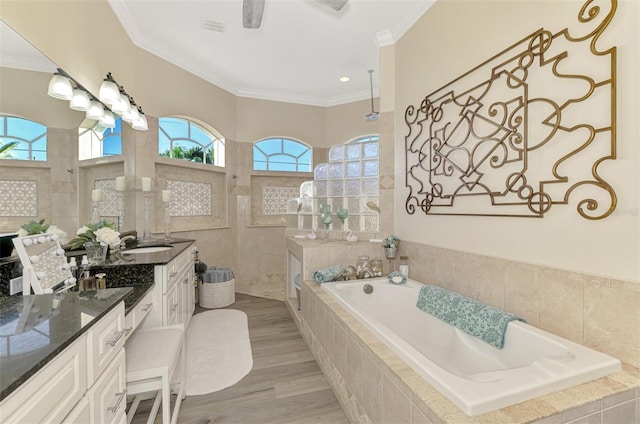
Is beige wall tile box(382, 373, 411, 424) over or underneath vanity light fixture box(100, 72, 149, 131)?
underneath

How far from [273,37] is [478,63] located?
2.02 metres

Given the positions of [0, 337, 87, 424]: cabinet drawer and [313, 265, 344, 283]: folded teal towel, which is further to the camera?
[313, 265, 344, 283]: folded teal towel

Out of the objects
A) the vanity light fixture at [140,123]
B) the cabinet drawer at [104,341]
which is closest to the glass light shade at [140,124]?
the vanity light fixture at [140,123]

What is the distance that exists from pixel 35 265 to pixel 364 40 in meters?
3.21

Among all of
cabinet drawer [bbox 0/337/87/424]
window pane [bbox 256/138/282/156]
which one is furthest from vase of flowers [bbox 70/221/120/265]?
window pane [bbox 256/138/282/156]

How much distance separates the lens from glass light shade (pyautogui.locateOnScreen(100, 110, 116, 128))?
2.18 metres

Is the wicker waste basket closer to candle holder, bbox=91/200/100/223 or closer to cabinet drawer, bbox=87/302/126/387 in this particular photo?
candle holder, bbox=91/200/100/223

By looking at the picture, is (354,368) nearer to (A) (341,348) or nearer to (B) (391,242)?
(A) (341,348)

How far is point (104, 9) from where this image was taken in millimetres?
2309

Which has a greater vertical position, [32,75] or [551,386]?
[32,75]

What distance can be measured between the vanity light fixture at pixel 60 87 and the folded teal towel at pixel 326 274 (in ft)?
7.04

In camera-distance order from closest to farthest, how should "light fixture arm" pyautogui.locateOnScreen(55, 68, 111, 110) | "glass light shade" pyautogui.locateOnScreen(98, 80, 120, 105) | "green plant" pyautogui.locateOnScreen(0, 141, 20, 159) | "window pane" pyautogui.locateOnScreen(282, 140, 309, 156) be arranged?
"green plant" pyautogui.locateOnScreen(0, 141, 20, 159), "light fixture arm" pyautogui.locateOnScreen(55, 68, 111, 110), "glass light shade" pyautogui.locateOnScreen(98, 80, 120, 105), "window pane" pyautogui.locateOnScreen(282, 140, 309, 156)

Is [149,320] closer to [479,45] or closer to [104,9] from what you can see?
[104,9]

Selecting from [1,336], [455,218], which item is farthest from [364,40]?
[1,336]
